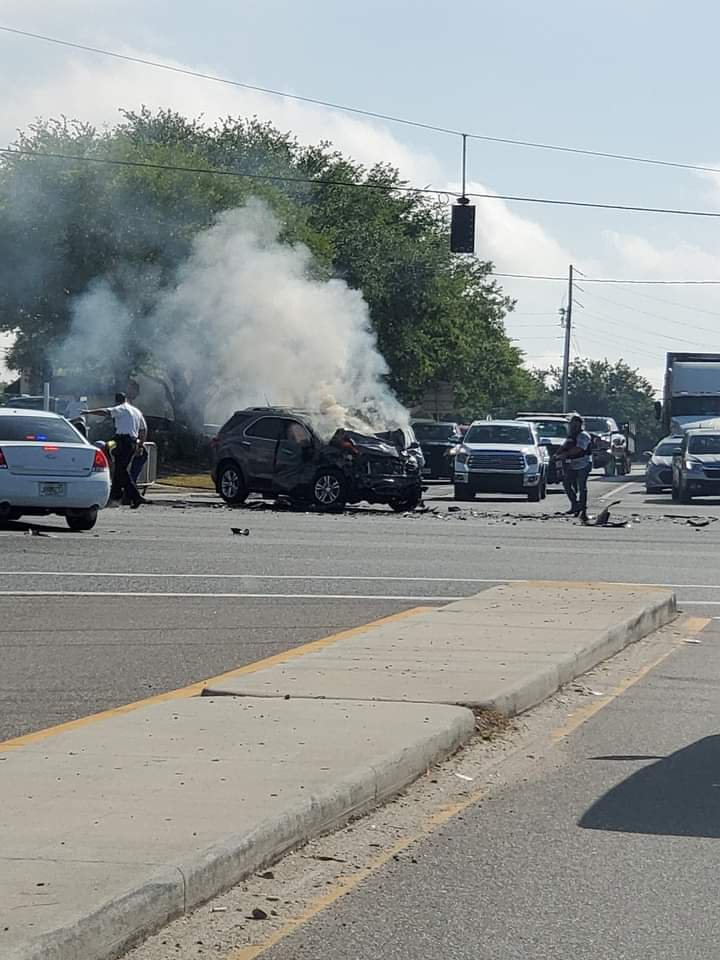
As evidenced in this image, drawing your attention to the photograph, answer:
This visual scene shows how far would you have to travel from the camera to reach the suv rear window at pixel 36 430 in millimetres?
21703

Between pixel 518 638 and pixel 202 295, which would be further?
pixel 202 295

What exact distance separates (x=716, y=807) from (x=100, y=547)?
43.8ft

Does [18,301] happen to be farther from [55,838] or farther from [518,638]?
[55,838]

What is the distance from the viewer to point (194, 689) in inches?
395

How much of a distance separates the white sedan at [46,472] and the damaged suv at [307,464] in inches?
264

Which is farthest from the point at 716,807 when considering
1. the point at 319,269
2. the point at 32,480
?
the point at 319,269

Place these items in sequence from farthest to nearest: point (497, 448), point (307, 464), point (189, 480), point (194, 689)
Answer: point (189, 480) → point (497, 448) → point (307, 464) → point (194, 689)

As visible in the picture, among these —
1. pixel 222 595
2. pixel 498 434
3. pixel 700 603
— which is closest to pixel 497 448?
pixel 498 434

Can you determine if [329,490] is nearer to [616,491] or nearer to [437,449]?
[616,491]

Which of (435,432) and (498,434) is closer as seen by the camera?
(498,434)

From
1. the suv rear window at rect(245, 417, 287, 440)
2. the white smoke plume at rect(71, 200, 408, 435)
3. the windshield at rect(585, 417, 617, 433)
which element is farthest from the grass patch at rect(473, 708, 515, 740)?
the windshield at rect(585, 417, 617, 433)

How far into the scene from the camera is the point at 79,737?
8047 millimetres

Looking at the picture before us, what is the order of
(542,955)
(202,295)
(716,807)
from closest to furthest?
(542,955) < (716,807) < (202,295)

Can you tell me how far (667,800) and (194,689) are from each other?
3505 millimetres
